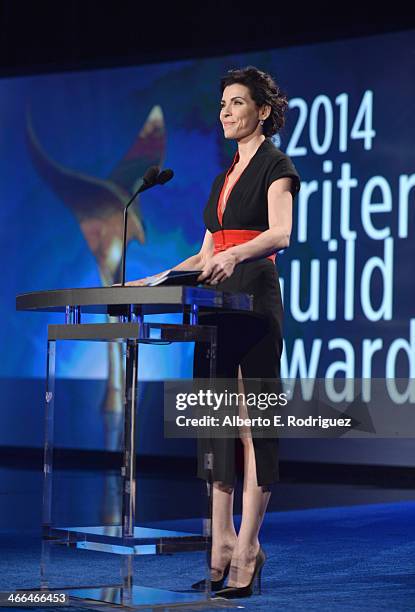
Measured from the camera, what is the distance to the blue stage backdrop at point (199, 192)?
705 cm

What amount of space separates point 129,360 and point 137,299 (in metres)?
0.19

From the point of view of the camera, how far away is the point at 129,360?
2.66 metres

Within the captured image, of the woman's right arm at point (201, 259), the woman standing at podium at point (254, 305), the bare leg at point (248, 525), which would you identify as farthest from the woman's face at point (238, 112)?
the bare leg at point (248, 525)

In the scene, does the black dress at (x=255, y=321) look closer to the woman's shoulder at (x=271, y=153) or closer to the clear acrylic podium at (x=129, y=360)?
the woman's shoulder at (x=271, y=153)

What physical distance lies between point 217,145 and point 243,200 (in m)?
4.83

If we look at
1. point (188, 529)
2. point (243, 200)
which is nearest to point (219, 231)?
point (243, 200)

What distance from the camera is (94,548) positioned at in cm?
271

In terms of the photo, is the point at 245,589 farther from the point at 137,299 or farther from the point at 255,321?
the point at 137,299

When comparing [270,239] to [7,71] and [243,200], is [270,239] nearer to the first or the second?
[243,200]

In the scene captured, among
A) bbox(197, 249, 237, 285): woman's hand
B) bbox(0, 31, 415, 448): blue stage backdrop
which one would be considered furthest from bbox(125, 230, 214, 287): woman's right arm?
bbox(0, 31, 415, 448): blue stage backdrop

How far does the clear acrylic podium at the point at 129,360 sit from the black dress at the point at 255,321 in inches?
10.6

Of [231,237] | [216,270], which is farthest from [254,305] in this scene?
[216,270]

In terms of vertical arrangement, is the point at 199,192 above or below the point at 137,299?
above

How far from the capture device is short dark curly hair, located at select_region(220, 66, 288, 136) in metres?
3.06
